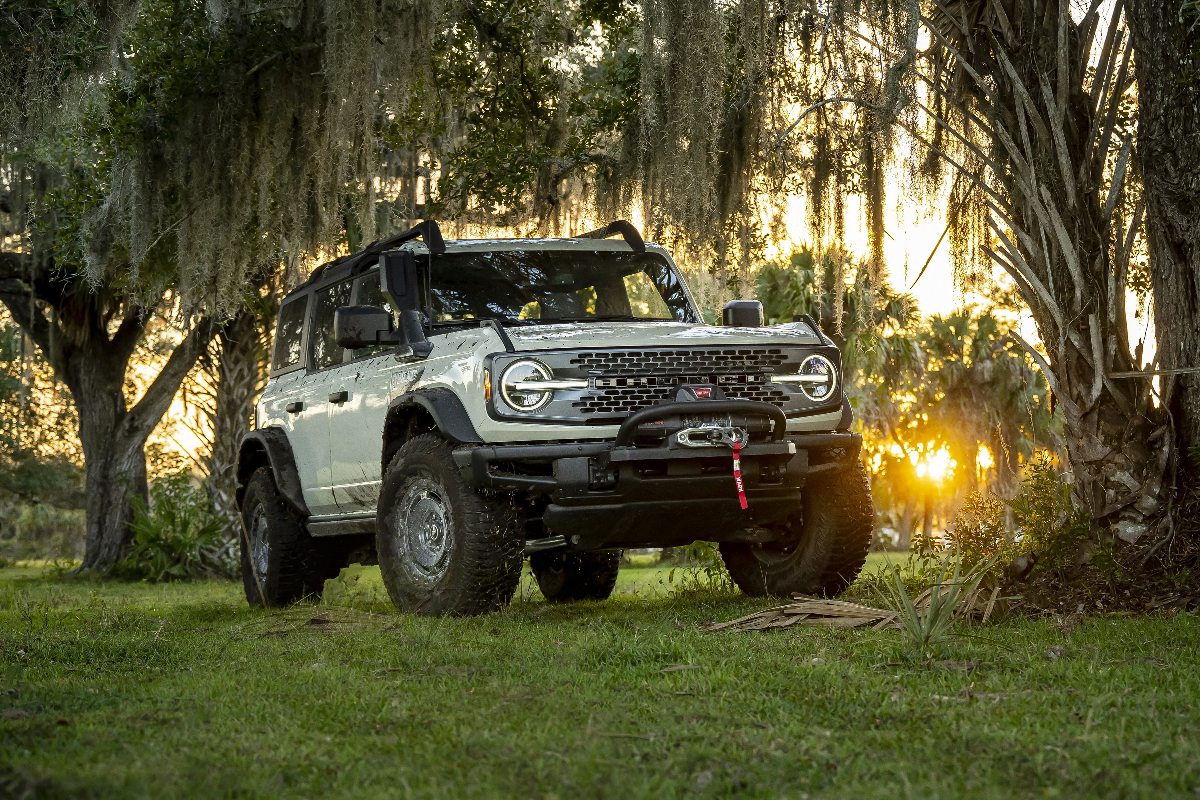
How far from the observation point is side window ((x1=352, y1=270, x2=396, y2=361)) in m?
7.75

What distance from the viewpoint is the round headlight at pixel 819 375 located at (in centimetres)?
691

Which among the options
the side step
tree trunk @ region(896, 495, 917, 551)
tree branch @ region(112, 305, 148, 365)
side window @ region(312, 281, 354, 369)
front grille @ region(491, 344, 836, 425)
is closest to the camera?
front grille @ region(491, 344, 836, 425)

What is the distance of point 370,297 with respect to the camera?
26.2ft

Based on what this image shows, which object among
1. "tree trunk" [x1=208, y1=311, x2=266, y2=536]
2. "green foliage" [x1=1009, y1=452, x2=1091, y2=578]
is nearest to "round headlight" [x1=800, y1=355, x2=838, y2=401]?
"green foliage" [x1=1009, y1=452, x2=1091, y2=578]

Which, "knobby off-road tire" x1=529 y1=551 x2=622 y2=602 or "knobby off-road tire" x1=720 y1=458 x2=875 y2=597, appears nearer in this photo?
"knobby off-road tire" x1=720 y1=458 x2=875 y2=597

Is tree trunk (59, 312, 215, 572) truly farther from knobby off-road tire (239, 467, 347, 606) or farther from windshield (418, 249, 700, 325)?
windshield (418, 249, 700, 325)

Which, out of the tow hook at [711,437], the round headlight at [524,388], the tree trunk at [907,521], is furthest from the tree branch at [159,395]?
the tree trunk at [907,521]

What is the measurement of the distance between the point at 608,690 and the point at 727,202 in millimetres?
6041

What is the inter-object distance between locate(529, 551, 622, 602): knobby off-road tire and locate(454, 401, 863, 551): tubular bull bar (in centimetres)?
251

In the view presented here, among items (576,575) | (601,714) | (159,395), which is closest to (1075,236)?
(576,575)

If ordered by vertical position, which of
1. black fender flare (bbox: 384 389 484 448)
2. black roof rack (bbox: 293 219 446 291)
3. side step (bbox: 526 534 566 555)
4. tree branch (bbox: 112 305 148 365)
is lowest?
side step (bbox: 526 534 566 555)

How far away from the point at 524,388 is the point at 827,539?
7.04ft

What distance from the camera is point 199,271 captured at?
11312 mm

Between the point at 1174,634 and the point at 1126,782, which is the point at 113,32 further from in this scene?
the point at 1126,782
